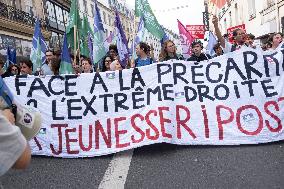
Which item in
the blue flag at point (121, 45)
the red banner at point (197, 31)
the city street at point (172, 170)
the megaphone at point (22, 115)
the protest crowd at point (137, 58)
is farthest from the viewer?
the red banner at point (197, 31)

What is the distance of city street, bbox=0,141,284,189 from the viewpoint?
413 cm

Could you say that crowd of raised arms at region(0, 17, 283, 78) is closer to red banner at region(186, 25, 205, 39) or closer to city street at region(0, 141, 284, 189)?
city street at region(0, 141, 284, 189)

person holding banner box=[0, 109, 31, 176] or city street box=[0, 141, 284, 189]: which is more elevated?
person holding banner box=[0, 109, 31, 176]

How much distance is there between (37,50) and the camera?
8953 millimetres

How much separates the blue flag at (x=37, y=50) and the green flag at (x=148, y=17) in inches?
86.7

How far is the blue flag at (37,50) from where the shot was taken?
883cm

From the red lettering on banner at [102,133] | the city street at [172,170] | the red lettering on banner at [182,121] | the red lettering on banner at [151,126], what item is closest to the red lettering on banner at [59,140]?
the city street at [172,170]

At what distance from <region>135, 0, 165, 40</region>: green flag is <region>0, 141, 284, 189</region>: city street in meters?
3.51

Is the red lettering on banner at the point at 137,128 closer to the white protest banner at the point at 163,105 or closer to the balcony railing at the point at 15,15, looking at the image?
the white protest banner at the point at 163,105

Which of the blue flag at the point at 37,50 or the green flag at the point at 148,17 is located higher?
the green flag at the point at 148,17

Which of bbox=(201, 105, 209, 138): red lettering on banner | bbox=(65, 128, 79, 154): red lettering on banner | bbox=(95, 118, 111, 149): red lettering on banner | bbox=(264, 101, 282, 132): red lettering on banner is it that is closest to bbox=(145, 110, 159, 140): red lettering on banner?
bbox=(95, 118, 111, 149): red lettering on banner

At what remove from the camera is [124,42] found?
8922mm

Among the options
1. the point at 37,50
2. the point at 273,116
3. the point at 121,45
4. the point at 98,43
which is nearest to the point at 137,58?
the point at 121,45

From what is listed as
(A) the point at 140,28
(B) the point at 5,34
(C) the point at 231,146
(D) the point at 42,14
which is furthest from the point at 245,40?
(D) the point at 42,14
